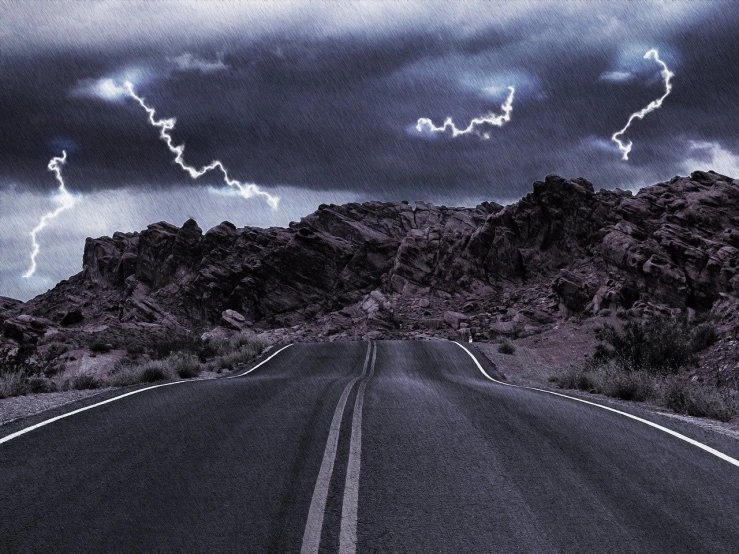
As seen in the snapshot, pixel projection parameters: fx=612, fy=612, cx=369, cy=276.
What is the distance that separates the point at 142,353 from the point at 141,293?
201 feet

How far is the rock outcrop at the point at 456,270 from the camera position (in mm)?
43594

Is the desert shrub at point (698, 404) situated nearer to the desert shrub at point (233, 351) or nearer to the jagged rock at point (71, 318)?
the desert shrub at point (233, 351)

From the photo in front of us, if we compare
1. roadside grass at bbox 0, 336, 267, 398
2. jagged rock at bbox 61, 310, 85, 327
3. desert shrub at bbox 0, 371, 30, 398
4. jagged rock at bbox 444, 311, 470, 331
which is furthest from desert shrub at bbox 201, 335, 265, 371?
jagged rock at bbox 61, 310, 85, 327

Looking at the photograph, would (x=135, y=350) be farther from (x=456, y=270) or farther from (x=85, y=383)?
(x=456, y=270)

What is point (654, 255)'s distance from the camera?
43969 mm

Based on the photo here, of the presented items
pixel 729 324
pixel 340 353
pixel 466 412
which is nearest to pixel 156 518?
pixel 466 412

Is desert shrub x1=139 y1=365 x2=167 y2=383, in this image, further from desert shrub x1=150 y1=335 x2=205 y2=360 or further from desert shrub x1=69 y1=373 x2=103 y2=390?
desert shrub x1=150 y1=335 x2=205 y2=360

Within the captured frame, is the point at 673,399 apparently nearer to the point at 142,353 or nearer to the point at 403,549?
the point at 403,549

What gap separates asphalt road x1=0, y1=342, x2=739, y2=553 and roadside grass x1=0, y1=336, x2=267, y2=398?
6.15m

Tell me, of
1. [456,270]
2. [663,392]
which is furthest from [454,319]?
[663,392]

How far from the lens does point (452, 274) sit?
62.5 m

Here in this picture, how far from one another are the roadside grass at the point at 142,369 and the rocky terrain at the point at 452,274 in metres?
12.5

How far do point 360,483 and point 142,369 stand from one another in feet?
47.1

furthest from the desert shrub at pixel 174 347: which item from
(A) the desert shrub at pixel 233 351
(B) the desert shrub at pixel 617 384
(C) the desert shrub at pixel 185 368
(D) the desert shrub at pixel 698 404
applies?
(D) the desert shrub at pixel 698 404
